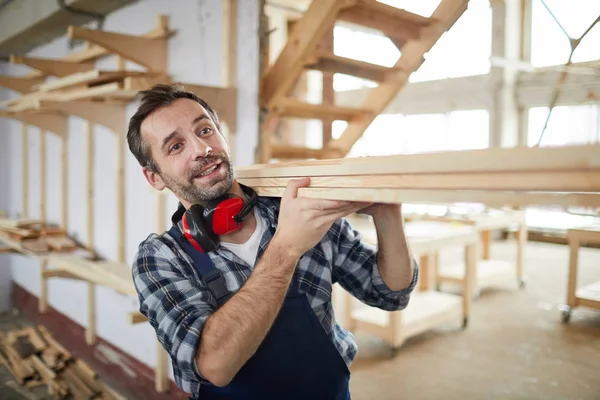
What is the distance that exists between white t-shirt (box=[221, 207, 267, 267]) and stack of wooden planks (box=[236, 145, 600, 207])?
1.33 feet

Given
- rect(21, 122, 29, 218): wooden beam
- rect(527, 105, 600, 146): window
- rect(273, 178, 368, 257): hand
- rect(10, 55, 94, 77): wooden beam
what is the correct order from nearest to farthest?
rect(273, 178, 368, 257): hand < rect(10, 55, 94, 77): wooden beam < rect(527, 105, 600, 146): window < rect(21, 122, 29, 218): wooden beam

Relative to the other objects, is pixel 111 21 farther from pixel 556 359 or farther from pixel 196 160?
pixel 556 359

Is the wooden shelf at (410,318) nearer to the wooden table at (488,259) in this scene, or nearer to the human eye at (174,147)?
the wooden table at (488,259)

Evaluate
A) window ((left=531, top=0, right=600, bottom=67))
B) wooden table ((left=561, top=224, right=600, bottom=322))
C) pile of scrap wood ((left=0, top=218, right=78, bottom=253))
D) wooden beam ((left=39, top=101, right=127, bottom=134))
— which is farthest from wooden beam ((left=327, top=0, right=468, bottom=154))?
pile of scrap wood ((left=0, top=218, right=78, bottom=253))

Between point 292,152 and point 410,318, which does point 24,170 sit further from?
point 410,318

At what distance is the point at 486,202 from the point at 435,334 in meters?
3.35

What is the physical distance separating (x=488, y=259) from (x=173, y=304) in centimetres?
507

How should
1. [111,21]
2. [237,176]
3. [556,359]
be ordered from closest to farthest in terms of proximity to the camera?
[237,176] → [556,359] → [111,21]

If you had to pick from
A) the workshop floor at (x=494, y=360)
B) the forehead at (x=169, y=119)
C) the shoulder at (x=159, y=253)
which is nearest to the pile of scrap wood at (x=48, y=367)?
the workshop floor at (x=494, y=360)

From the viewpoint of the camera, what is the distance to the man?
1.07 meters

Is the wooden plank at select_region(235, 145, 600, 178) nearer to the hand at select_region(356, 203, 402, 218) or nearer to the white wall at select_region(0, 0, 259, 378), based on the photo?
the hand at select_region(356, 203, 402, 218)

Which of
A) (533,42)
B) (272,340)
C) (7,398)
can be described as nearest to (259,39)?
(272,340)

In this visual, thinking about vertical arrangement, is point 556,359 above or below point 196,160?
below

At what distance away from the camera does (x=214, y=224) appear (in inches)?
49.0
